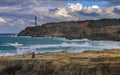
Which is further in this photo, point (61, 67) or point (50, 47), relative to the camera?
point (50, 47)

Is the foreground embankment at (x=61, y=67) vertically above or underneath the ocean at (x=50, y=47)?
above

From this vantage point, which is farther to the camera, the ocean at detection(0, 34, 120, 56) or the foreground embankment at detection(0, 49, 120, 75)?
the ocean at detection(0, 34, 120, 56)

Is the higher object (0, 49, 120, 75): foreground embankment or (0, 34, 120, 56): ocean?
(0, 49, 120, 75): foreground embankment

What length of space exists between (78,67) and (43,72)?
1.97m

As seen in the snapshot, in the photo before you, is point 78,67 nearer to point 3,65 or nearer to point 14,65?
point 14,65

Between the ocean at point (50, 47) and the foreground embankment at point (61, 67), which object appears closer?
the foreground embankment at point (61, 67)

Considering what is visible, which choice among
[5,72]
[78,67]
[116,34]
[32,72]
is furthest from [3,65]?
[116,34]

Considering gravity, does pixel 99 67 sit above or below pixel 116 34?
above

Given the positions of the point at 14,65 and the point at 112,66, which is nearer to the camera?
the point at 112,66

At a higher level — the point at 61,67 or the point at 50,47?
the point at 61,67

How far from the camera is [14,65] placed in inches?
990

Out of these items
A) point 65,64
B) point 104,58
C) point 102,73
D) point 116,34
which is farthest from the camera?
point 116,34

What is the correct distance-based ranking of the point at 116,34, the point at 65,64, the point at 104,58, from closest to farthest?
the point at 65,64 < the point at 104,58 < the point at 116,34

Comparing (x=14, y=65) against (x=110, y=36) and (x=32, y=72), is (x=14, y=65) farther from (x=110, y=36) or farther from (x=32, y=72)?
(x=110, y=36)
